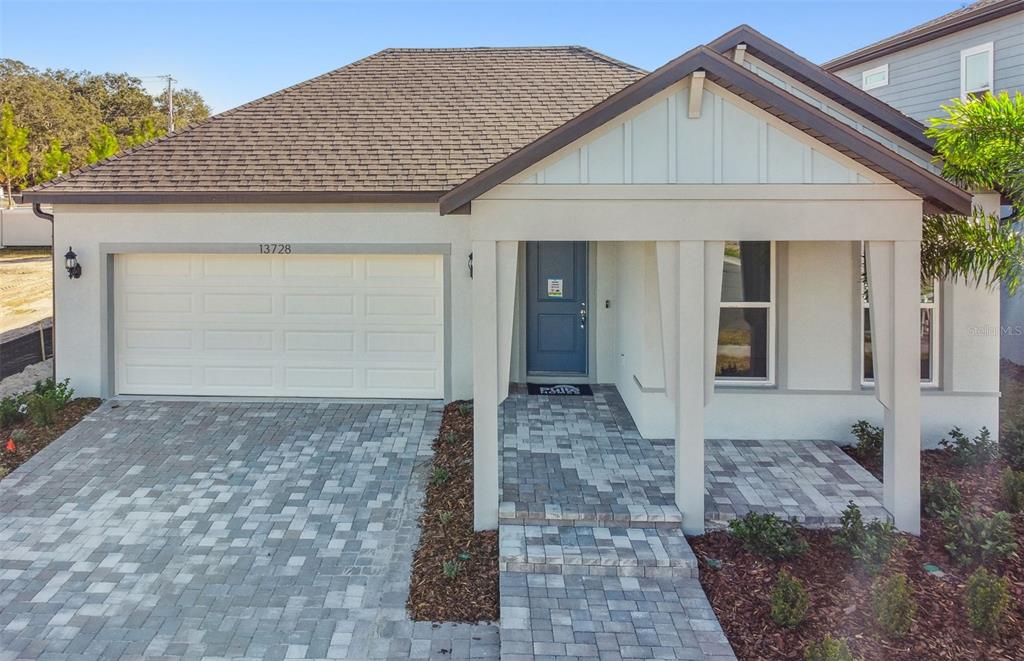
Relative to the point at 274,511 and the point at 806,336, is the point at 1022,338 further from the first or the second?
the point at 274,511

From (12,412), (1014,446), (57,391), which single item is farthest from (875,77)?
(12,412)

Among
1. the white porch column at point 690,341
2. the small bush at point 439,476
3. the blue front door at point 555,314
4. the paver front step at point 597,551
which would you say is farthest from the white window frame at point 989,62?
the small bush at point 439,476

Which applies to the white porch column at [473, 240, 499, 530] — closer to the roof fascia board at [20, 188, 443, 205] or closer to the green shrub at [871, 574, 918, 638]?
the green shrub at [871, 574, 918, 638]

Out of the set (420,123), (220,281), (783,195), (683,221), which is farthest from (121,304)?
(783,195)

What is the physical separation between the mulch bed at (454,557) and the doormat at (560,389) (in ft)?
8.38

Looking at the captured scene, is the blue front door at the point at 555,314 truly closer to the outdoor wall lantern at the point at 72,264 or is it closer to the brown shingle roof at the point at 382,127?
the brown shingle roof at the point at 382,127

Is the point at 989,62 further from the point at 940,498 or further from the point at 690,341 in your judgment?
the point at 690,341

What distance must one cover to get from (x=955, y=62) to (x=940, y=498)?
33.6 ft

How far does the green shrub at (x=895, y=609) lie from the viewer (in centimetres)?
413

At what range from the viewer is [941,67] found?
41.3 feet

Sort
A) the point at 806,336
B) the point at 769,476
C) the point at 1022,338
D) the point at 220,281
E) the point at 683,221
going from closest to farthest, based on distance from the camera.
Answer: the point at 683,221, the point at 769,476, the point at 806,336, the point at 220,281, the point at 1022,338

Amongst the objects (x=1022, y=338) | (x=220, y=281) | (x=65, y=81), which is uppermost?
(x=65, y=81)

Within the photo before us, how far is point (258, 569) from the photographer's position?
5.14m

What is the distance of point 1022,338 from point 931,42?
230 inches
